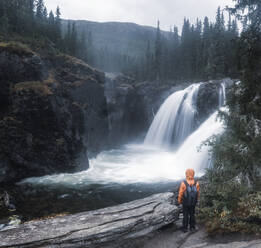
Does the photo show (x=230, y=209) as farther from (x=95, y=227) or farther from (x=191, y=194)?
(x=95, y=227)

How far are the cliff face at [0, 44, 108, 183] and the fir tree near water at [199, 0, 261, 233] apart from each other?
15631 millimetres

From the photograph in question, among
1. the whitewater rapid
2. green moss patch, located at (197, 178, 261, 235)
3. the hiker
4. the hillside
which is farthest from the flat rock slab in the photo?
the hillside

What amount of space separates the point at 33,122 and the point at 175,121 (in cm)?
2157

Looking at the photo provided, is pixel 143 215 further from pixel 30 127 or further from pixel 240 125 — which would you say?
pixel 30 127

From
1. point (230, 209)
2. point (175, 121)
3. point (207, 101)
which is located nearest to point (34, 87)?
point (230, 209)

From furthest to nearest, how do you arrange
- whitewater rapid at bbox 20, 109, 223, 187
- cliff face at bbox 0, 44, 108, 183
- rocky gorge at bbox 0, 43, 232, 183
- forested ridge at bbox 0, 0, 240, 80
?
forested ridge at bbox 0, 0, 240, 80 < rocky gorge at bbox 0, 43, 232, 183 < cliff face at bbox 0, 44, 108, 183 < whitewater rapid at bbox 20, 109, 223, 187

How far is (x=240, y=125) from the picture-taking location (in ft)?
25.3

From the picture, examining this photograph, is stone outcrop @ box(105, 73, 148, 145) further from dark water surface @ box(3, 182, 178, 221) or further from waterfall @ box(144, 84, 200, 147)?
dark water surface @ box(3, 182, 178, 221)

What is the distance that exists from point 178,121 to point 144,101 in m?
12.6

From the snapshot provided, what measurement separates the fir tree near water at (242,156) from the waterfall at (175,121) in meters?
24.9

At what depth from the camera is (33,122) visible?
19953 millimetres

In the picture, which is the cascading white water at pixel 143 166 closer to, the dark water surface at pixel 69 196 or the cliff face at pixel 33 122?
the dark water surface at pixel 69 196

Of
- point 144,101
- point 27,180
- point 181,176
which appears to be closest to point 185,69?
point 144,101

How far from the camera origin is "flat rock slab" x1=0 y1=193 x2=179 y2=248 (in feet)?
17.3
